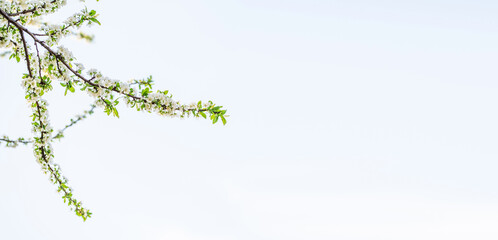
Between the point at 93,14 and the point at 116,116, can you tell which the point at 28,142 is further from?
the point at 93,14

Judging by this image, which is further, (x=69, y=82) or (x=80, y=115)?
(x=80, y=115)

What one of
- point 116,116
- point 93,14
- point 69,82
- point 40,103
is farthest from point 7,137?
point 93,14

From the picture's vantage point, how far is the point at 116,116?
16.7ft

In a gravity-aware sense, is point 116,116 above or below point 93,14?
below

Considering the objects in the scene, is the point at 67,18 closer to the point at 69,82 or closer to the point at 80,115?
the point at 69,82

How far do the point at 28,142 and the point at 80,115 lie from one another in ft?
2.69

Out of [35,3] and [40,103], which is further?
[40,103]

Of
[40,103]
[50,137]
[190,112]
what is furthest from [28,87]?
[190,112]

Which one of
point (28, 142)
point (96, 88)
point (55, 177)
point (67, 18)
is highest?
point (67, 18)

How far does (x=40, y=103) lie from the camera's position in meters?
5.46

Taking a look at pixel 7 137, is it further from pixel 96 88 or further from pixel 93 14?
pixel 93 14

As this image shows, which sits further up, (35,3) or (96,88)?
(35,3)

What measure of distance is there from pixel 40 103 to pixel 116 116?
1.34 m

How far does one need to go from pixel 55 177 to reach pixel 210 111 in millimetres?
2845
